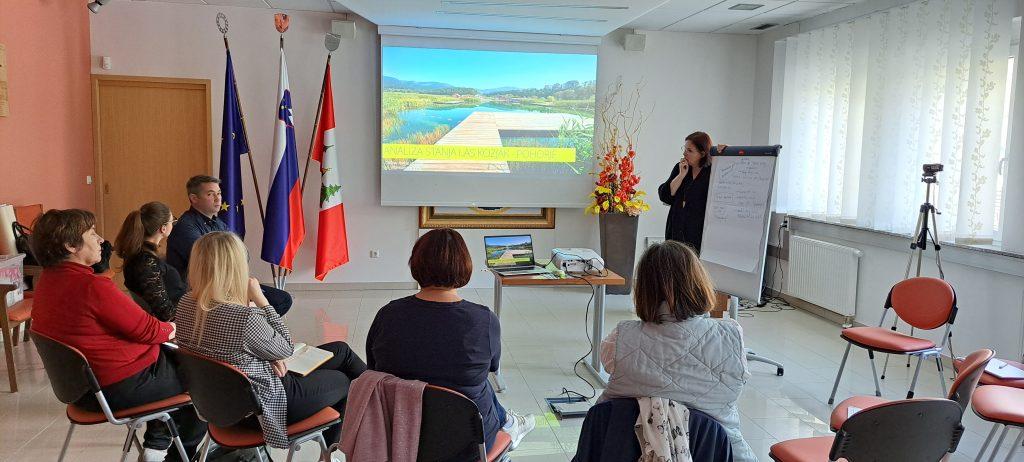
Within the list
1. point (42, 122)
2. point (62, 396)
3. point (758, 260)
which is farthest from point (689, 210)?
point (42, 122)

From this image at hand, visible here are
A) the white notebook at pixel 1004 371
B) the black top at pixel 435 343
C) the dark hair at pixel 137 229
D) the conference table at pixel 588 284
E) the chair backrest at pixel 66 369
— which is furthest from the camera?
the conference table at pixel 588 284

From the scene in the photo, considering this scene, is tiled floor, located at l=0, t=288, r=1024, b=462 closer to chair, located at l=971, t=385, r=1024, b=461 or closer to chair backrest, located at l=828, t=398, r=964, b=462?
chair, located at l=971, t=385, r=1024, b=461

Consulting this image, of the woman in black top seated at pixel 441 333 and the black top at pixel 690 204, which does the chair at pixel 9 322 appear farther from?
the black top at pixel 690 204

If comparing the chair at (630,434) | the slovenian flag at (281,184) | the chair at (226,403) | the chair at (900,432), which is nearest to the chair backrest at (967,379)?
the chair at (900,432)

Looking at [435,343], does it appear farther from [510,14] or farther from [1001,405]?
[510,14]

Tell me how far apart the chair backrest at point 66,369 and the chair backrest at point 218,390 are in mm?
363

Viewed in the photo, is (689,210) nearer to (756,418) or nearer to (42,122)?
(756,418)

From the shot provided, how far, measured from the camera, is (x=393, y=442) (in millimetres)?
1992

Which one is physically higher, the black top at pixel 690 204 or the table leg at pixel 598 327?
the black top at pixel 690 204

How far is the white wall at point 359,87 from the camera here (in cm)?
618

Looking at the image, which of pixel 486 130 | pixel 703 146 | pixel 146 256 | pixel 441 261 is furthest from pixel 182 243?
pixel 486 130

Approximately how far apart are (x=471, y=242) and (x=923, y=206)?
394cm

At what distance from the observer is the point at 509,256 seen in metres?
4.08

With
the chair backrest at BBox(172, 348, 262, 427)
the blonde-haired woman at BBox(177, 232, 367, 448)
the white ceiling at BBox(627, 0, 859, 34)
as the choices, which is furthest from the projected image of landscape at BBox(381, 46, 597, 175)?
the chair backrest at BBox(172, 348, 262, 427)
